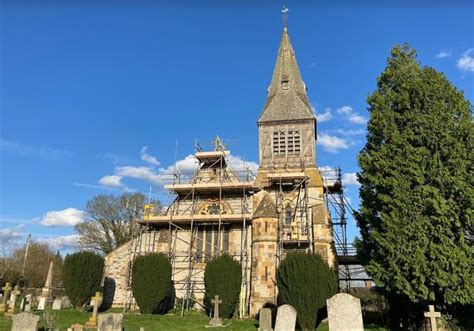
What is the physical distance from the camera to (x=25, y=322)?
1127 cm

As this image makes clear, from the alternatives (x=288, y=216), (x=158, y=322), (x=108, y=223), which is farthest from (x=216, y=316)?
(x=108, y=223)

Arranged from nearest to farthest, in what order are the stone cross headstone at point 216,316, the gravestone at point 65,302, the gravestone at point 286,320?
the gravestone at point 286,320
the stone cross headstone at point 216,316
the gravestone at point 65,302

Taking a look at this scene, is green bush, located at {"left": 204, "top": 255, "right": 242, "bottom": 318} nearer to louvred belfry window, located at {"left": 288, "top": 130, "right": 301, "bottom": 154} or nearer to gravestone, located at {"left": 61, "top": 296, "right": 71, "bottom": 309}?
louvred belfry window, located at {"left": 288, "top": 130, "right": 301, "bottom": 154}

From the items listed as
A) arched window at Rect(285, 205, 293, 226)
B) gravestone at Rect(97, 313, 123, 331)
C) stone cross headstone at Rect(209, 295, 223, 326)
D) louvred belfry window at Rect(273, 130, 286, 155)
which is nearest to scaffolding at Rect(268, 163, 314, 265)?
arched window at Rect(285, 205, 293, 226)

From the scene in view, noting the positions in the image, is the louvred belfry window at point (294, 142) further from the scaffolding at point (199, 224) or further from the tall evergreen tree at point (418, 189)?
the tall evergreen tree at point (418, 189)

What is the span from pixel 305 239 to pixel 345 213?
4.62 meters

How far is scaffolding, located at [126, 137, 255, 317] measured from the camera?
22.2 metres

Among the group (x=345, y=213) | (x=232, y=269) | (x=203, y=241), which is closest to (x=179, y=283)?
(x=203, y=241)

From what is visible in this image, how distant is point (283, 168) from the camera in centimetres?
2466

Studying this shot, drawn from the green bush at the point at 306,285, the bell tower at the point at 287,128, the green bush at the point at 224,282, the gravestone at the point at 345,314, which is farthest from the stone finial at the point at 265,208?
the gravestone at the point at 345,314

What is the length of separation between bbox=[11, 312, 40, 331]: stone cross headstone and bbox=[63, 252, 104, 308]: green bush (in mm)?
9755

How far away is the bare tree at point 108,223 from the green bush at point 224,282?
20.4m

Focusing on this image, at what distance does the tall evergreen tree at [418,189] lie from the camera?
13680mm

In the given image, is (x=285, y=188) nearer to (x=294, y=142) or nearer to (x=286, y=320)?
(x=294, y=142)
